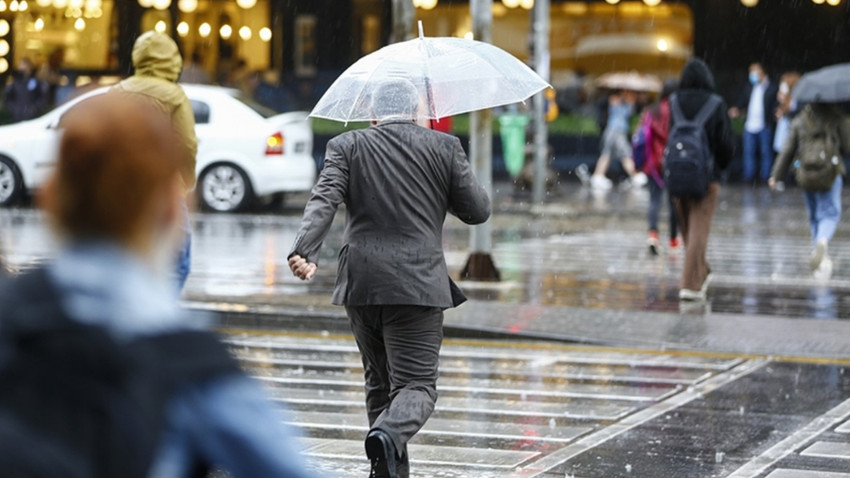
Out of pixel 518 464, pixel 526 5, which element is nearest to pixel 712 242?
pixel 518 464

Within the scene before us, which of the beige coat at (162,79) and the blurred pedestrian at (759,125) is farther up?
the beige coat at (162,79)

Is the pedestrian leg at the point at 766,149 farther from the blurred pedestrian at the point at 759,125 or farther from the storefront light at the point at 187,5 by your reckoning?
the storefront light at the point at 187,5

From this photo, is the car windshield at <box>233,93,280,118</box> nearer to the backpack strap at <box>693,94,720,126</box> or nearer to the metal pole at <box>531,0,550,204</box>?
the metal pole at <box>531,0,550,204</box>

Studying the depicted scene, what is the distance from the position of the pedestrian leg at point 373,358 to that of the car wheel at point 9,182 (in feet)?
54.8

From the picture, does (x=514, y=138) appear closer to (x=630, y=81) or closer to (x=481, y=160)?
(x=630, y=81)

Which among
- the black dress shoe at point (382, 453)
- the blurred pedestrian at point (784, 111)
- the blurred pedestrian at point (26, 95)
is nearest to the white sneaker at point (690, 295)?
the black dress shoe at point (382, 453)

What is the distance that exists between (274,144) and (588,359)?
12.3m

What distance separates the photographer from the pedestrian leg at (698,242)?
12680mm

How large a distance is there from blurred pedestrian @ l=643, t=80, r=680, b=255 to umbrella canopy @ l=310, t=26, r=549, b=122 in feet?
29.5

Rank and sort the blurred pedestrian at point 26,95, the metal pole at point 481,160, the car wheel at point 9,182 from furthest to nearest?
the blurred pedestrian at point 26,95 → the car wheel at point 9,182 → the metal pole at point 481,160

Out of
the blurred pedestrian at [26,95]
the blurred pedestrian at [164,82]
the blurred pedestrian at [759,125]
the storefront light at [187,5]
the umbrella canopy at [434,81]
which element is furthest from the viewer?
the storefront light at [187,5]

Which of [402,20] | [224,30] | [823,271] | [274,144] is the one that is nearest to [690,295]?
[823,271]

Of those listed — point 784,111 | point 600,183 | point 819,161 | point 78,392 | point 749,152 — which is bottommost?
point 600,183

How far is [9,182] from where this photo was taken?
72.9 feet
